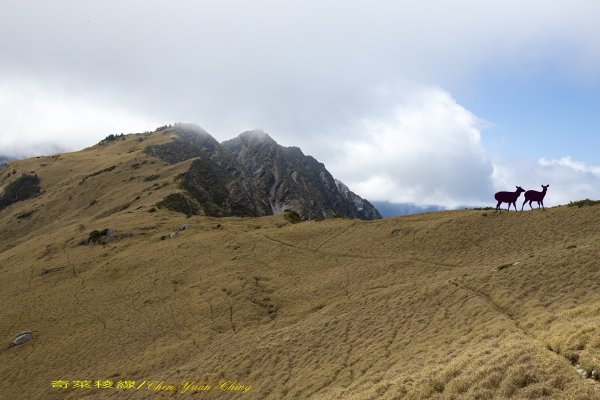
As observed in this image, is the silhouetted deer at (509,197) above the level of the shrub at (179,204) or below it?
above

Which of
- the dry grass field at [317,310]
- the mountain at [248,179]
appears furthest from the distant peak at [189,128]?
the dry grass field at [317,310]

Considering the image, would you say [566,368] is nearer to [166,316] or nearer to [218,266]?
[166,316]

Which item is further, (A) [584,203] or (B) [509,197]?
(B) [509,197]

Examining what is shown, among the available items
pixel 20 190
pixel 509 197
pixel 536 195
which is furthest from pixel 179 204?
pixel 20 190

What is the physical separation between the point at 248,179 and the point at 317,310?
119509 millimetres

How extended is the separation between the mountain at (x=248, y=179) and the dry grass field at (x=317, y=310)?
3374 cm

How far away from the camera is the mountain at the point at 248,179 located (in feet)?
321

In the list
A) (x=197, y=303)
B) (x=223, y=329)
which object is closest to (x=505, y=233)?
(x=223, y=329)

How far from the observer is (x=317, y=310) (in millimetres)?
31984

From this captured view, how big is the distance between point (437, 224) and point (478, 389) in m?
31.4

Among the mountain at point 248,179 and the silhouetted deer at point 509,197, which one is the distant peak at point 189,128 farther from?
the silhouetted deer at point 509,197

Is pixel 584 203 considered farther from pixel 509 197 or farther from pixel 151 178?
pixel 151 178

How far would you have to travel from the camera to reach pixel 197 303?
37.7 metres

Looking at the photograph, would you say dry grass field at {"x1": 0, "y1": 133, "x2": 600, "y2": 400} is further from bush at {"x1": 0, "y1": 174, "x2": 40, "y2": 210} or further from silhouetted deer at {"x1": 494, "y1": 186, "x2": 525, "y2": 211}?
bush at {"x1": 0, "y1": 174, "x2": 40, "y2": 210}
